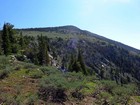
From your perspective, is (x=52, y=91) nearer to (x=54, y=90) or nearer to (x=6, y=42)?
(x=54, y=90)

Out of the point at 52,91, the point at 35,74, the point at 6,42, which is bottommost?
the point at 52,91

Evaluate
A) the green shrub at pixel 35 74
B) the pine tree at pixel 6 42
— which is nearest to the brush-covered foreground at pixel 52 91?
the green shrub at pixel 35 74

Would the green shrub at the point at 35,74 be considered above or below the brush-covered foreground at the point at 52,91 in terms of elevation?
above

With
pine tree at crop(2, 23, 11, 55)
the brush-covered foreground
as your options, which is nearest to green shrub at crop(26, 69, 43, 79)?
the brush-covered foreground

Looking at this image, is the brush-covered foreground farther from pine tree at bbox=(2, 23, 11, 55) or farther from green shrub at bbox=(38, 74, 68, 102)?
pine tree at bbox=(2, 23, 11, 55)

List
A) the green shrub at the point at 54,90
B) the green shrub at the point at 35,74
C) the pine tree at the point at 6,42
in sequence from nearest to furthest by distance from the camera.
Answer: the green shrub at the point at 54,90 < the green shrub at the point at 35,74 < the pine tree at the point at 6,42

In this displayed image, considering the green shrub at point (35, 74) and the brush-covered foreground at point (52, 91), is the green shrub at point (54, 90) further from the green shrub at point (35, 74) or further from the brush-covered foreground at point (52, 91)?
the green shrub at point (35, 74)

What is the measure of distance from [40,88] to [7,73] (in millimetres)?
5349

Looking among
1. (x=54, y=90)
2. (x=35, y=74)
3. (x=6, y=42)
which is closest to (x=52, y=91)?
(x=54, y=90)

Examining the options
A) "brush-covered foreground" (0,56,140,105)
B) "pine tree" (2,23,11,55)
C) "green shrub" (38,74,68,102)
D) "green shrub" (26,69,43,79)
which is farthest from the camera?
"pine tree" (2,23,11,55)

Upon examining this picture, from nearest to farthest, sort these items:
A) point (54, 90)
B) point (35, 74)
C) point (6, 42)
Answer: point (54, 90) → point (35, 74) → point (6, 42)

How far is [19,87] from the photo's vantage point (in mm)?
22359

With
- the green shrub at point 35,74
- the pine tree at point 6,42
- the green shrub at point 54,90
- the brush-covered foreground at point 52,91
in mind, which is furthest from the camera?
the pine tree at point 6,42

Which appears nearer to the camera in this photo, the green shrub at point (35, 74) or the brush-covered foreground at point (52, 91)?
the brush-covered foreground at point (52, 91)
